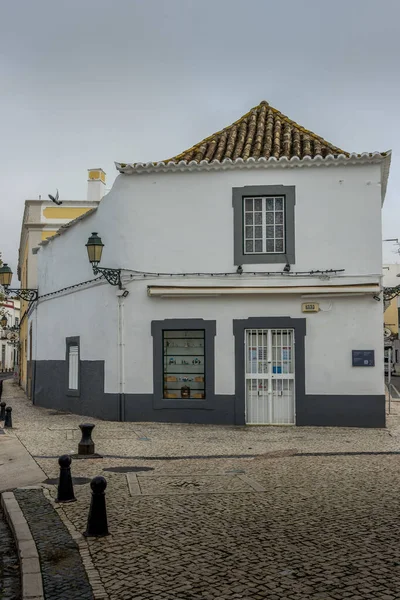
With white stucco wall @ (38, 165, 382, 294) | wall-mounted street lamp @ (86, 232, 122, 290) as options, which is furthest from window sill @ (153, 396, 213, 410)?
white stucco wall @ (38, 165, 382, 294)

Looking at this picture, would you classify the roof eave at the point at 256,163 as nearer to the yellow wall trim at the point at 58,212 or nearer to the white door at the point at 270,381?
the white door at the point at 270,381

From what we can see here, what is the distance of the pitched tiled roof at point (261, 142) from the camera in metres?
16.2

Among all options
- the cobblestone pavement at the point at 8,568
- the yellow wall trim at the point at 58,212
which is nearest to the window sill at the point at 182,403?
the cobblestone pavement at the point at 8,568

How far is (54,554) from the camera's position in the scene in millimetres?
5914

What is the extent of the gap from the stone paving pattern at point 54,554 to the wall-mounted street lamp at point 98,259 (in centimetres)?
822

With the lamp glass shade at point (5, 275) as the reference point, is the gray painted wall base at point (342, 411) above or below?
below

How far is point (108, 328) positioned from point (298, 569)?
449 inches

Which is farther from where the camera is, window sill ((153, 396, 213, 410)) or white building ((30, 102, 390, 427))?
window sill ((153, 396, 213, 410))

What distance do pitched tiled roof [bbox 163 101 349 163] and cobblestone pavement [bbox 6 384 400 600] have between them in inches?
260

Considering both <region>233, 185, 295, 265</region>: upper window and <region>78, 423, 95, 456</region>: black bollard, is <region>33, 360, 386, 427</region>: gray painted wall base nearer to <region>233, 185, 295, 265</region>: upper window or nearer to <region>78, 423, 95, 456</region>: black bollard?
<region>233, 185, 295, 265</region>: upper window

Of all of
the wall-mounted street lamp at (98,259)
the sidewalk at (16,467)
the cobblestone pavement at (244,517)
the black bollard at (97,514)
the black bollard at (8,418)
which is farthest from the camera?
the wall-mounted street lamp at (98,259)

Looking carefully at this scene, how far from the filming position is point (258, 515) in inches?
283

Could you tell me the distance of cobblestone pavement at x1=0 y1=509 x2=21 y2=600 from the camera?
17.3 ft

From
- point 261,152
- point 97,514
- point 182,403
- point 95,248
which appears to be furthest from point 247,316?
point 97,514
